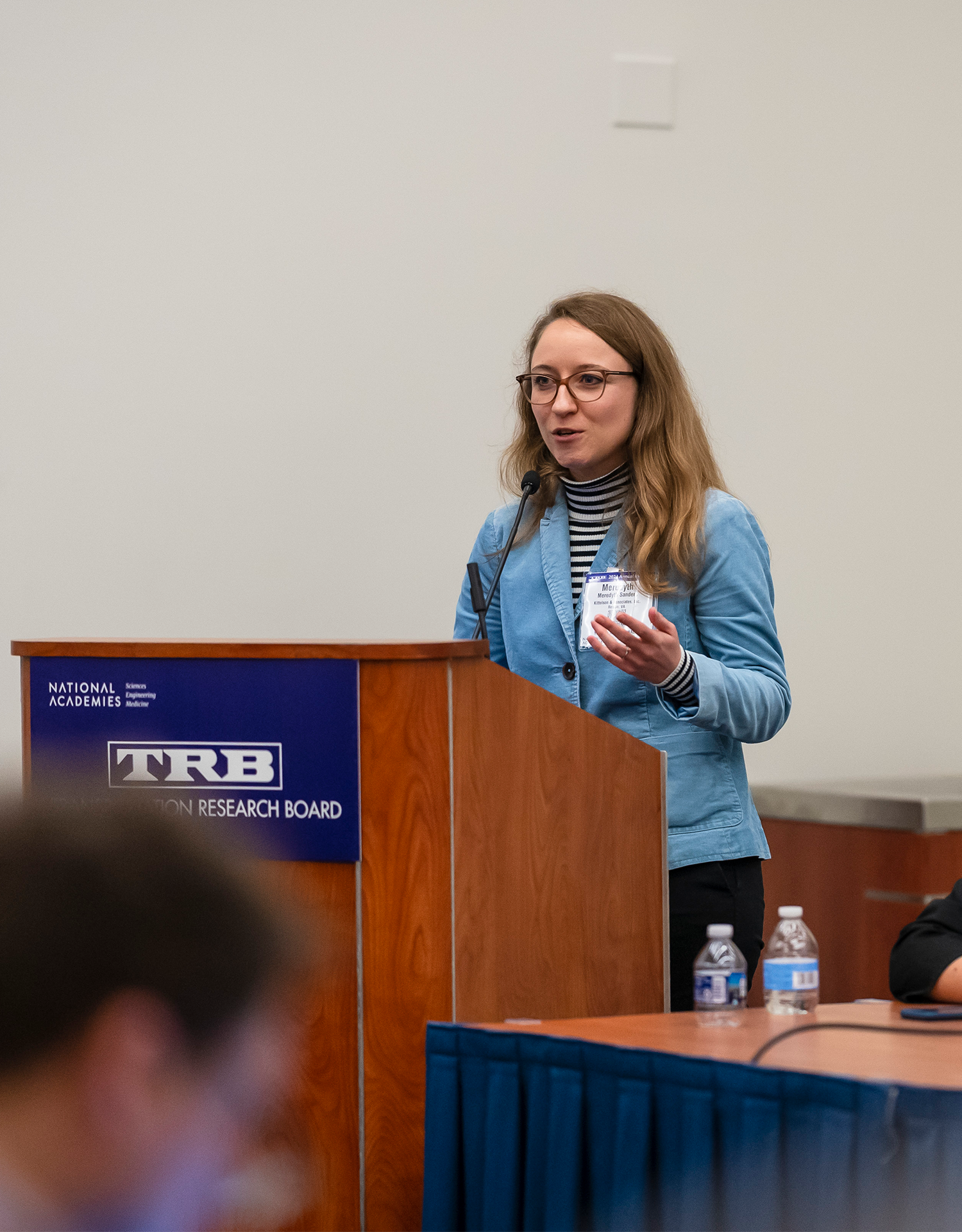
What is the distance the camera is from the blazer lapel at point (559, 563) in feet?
6.29

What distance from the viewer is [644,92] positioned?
3641 mm

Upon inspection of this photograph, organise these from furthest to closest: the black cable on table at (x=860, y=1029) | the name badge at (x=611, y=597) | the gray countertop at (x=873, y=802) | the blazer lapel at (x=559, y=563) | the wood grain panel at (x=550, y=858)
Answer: the gray countertop at (x=873, y=802) → the blazer lapel at (x=559, y=563) → the name badge at (x=611, y=597) → the wood grain panel at (x=550, y=858) → the black cable on table at (x=860, y=1029)

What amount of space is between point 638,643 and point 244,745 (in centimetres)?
48

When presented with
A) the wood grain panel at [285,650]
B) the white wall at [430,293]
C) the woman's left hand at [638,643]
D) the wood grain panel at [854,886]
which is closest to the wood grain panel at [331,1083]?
the wood grain panel at [285,650]

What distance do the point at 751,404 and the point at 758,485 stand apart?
8.7 inches

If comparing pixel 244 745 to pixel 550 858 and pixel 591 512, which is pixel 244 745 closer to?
pixel 550 858

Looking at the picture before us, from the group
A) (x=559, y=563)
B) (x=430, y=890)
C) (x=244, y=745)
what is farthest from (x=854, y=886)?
(x=244, y=745)

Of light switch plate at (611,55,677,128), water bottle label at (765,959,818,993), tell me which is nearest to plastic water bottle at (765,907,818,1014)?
water bottle label at (765,959,818,993)

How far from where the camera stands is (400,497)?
359 cm

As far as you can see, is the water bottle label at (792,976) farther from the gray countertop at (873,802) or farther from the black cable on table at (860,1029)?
the gray countertop at (873,802)

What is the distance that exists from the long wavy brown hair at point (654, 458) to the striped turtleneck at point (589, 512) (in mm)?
27

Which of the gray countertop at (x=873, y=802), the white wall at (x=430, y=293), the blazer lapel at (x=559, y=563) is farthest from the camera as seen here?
the white wall at (x=430, y=293)

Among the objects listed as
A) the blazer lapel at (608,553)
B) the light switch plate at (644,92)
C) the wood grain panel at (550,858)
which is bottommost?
the wood grain panel at (550,858)

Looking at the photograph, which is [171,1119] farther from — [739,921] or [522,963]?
[739,921]
